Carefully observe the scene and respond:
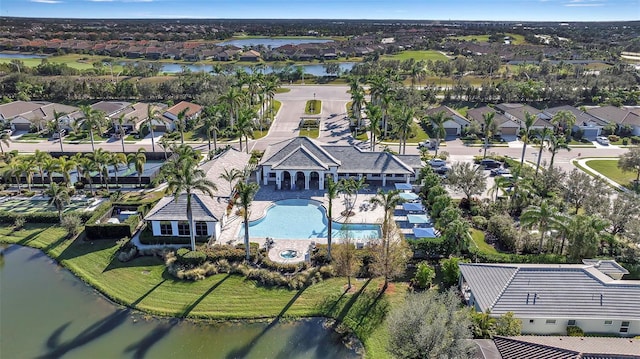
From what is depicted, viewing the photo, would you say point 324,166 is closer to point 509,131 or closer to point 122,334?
point 122,334

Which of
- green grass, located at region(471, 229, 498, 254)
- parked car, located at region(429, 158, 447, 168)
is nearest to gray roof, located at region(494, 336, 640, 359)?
green grass, located at region(471, 229, 498, 254)

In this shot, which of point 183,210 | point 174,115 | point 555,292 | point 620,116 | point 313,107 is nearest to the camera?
point 555,292

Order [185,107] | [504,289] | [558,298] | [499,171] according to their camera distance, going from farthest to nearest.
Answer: [185,107] < [499,171] < [504,289] < [558,298]

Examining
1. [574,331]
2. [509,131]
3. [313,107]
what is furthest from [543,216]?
[313,107]

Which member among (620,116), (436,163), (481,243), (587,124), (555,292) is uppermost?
(620,116)

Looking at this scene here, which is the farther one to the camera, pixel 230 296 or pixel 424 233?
pixel 424 233

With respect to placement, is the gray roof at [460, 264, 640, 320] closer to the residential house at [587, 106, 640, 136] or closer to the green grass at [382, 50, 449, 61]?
the residential house at [587, 106, 640, 136]

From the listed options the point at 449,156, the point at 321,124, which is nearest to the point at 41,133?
the point at 321,124

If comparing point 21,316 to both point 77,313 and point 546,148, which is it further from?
point 546,148
